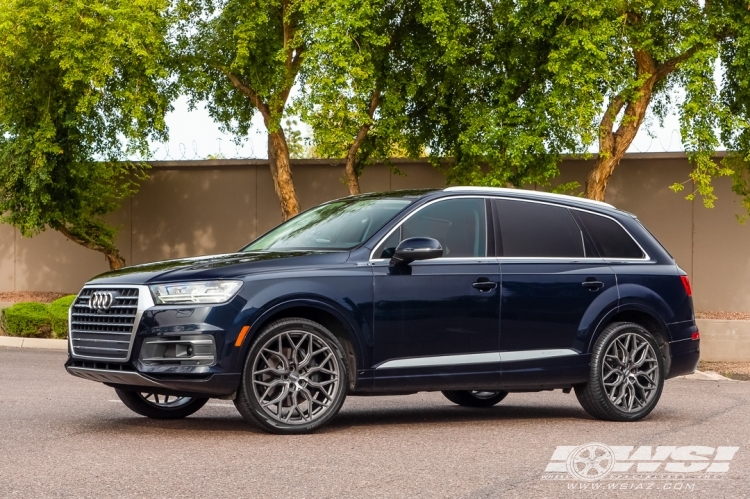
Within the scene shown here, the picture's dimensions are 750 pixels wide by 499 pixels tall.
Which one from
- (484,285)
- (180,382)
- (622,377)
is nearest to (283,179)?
(622,377)

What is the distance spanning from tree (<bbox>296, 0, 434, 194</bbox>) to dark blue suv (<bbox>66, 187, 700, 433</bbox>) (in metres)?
9.15

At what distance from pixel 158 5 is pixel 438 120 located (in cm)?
582

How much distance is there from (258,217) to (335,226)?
16.0 meters

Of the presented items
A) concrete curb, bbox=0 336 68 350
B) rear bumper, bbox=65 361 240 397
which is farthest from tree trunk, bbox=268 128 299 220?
Answer: rear bumper, bbox=65 361 240 397

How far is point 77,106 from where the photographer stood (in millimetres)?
20500

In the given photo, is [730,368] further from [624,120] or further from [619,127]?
[619,127]

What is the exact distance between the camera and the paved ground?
21.1 ft

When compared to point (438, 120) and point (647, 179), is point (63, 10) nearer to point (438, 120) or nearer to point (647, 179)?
point (438, 120)

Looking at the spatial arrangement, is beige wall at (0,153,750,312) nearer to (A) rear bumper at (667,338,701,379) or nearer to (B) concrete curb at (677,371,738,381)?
(B) concrete curb at (677,371,738,381)

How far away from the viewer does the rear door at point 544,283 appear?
30.1ft

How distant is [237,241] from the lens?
2525 centimetres

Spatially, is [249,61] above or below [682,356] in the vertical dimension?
above

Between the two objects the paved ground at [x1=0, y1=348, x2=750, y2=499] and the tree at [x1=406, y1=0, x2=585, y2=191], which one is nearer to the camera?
the paved ground at [x1=0, y1=348, x2=750, y2=499]

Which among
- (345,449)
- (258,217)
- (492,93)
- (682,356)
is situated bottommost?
(345,449)
